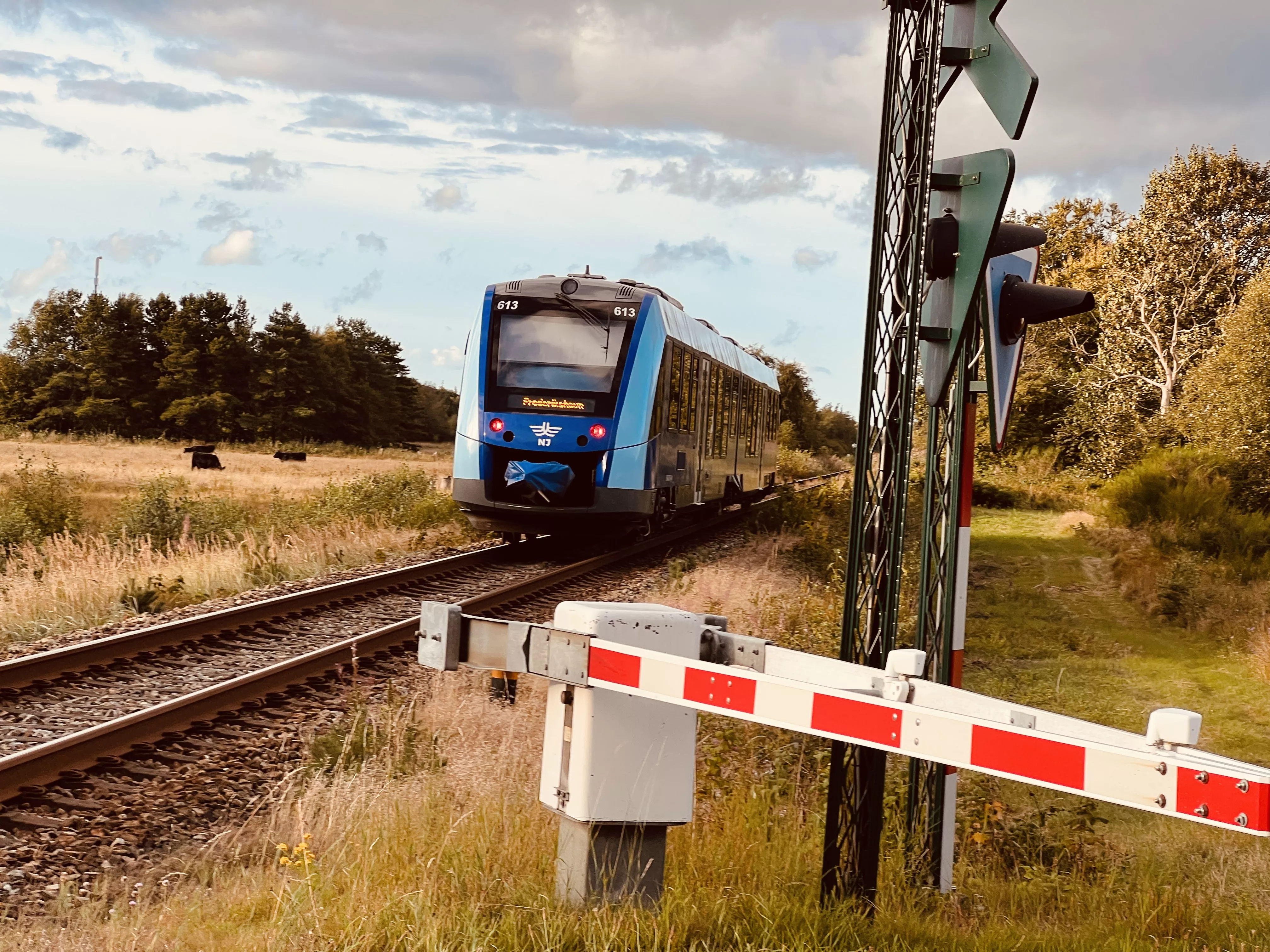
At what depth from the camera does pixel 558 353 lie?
1462cm

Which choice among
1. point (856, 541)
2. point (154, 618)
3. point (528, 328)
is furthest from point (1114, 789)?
point (528, 328)

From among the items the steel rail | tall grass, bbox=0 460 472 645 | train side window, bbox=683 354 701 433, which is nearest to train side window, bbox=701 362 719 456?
train side window, bbox=683 354 701 433

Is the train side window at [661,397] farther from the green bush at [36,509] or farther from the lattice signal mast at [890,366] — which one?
the lattice signal mast at [890,366]

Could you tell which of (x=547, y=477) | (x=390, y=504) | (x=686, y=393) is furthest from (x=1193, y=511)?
(x=390, y=504)

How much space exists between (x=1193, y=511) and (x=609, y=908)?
746 inches

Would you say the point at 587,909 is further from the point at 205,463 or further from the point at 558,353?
the point at 205,463

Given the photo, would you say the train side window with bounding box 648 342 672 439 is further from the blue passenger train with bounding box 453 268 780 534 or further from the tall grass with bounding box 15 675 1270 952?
the tall grass with bounding box 15 675 1270 952

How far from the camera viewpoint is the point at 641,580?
548 inches

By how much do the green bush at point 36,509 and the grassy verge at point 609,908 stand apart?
412 inches

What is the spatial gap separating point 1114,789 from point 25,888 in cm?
392

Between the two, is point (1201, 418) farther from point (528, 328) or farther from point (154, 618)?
point (154, 618)

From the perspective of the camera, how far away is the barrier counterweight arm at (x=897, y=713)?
260cm

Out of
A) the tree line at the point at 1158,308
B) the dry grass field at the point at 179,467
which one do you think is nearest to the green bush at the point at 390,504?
the dry grass field at the point at 179,467

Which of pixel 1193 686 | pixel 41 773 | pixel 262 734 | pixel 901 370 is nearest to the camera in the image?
pixel 901 370
